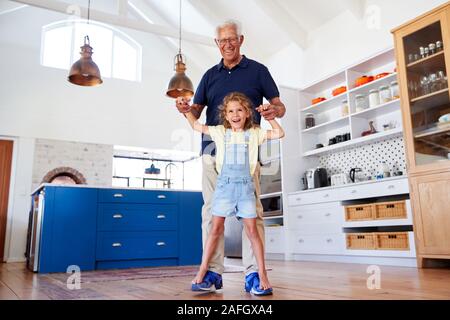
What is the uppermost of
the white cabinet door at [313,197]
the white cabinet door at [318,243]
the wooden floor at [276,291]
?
the white cabinet door at [313,197]

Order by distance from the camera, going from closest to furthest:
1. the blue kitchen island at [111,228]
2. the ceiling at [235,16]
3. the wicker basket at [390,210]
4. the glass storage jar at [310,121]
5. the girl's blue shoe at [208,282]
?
the girl's blue shoe at [208,282]
the blue kitchen island at [111,228]
the wicker basket at [390,210]
the glass storage jar at [310,121]
the ceiling at [235,16]

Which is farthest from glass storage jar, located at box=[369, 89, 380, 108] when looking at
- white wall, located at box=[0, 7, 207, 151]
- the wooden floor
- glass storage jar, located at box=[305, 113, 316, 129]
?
white wall, located at box=[0, 7, 207, 151]

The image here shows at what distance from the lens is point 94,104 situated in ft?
23.5

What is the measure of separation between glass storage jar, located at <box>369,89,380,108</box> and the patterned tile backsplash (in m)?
0.41

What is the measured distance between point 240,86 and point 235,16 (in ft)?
16.2

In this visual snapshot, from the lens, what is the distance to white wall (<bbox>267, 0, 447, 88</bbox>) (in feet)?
14.6

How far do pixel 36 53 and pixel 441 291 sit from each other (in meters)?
6.91

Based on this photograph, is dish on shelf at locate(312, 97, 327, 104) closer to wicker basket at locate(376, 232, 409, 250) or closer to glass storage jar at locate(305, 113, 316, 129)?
glass storage jar at locate(305, 113, 316, 129)

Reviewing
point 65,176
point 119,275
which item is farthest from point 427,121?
point 65,176

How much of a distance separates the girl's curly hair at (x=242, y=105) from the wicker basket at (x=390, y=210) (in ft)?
7.82

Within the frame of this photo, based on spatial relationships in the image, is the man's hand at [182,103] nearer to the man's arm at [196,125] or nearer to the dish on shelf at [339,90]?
the man's arm at [196,125]

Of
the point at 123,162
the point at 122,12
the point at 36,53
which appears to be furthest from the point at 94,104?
the point at 123,162

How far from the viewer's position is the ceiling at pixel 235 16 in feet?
17.8

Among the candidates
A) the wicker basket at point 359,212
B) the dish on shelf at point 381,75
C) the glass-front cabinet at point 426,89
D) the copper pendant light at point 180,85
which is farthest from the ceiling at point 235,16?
the wicker basket at point 359,212
